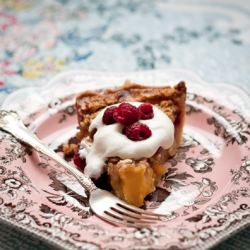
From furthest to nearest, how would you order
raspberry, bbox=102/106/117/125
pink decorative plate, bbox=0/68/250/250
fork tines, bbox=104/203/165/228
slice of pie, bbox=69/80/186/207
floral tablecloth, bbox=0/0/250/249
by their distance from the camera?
floral tablecloth, bbox=0/0/250/249 → raspberry, bbox=102/106/117/125 → slice of pie, bbox=69/80/186/207 → fork tines, bbox=104/203/165/228 → pink decorative plate, bbox=0/68/250/250

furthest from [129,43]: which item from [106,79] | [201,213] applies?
[201,213]

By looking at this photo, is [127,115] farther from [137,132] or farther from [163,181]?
[163,181]

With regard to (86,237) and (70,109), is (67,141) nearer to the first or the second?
(70,109)

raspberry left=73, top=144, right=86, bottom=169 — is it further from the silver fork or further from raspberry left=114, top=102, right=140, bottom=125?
raspberry left=114, top=102, right=140, bottom=125

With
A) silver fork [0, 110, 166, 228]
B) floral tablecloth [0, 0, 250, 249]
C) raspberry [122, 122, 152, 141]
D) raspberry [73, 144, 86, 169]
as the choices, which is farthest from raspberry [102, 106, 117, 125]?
floral tablecloth [0, 0, 250, 249]

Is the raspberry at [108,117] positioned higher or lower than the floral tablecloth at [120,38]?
higher

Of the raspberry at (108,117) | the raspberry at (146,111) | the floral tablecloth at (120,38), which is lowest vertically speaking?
the floral tablecloth at (120,38)

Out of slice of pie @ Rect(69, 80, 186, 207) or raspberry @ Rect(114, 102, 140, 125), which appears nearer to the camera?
slice of pie @ Rect(69, 80, 186, 207)

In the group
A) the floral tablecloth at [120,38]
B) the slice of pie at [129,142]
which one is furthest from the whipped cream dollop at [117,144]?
the floral tablecloth at [120,38]

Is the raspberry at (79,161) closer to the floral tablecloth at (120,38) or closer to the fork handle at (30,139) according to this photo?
the fork handle at (30,139)
